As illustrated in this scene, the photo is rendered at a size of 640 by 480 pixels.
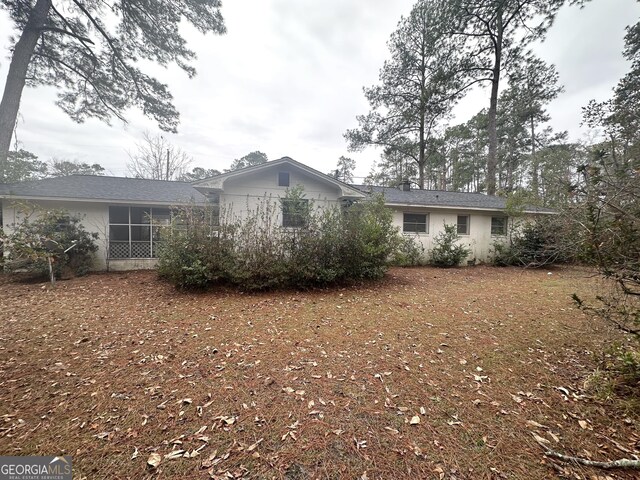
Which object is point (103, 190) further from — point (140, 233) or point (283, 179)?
point (283, 179)

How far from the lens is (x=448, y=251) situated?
11.2 metres

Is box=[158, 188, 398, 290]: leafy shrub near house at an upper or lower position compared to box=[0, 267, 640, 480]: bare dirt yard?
upper

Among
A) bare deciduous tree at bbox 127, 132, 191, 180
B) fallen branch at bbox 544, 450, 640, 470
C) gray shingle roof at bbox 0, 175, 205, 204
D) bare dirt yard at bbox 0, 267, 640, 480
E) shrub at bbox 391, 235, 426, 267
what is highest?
bare deciduous tree at bbox 127, 132, 191, 180

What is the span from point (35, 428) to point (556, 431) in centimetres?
453

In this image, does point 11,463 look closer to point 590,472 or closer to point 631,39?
point 590,472

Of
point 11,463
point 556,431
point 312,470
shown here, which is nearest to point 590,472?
point 556,431

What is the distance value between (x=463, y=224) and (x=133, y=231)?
15485mm

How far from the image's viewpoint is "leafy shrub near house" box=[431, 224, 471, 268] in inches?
440

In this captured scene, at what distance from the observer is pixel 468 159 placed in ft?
73.1

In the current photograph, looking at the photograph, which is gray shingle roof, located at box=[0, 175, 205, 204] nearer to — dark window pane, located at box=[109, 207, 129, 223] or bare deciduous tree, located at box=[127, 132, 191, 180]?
dark window pane, located at box=[109, 207, 129, 223]

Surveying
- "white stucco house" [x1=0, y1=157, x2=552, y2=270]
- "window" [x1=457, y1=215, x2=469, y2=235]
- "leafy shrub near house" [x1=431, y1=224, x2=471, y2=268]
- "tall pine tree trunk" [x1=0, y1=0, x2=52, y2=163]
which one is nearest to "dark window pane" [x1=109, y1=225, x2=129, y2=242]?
"white stucco house" [x1=0, y1=157, x2=552, y2=270]

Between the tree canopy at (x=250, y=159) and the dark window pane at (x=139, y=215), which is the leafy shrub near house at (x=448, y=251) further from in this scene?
the tree canopy at (x=250, y=159)

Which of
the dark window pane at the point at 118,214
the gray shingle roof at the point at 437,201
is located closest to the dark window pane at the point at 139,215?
the dark window pane at the point at 118,214

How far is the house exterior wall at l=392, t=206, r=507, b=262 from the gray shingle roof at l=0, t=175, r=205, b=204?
32.6ft
